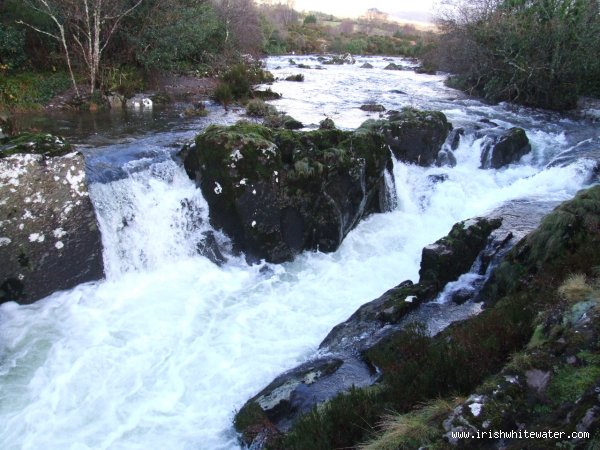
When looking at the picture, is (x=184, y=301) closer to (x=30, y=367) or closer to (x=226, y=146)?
(x=30, y=367)

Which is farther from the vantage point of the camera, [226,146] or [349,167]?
[349,167]

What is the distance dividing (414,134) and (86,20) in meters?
12.3

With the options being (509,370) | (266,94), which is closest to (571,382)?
(509,370)

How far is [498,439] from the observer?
119 inches

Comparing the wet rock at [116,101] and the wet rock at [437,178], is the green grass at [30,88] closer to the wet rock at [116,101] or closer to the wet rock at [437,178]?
the wet rock at [116,101]

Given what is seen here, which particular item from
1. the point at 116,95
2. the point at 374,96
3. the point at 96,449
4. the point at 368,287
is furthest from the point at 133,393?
the point at 374,96

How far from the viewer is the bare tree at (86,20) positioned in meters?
16.2

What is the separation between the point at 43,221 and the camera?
8.01 m

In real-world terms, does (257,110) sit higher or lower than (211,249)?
higher

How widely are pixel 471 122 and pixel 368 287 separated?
35.4 feet

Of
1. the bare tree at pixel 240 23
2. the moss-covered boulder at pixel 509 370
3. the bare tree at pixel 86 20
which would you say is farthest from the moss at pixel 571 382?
the bare tree at pixel 240 23

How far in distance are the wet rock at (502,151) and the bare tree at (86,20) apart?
1345cm

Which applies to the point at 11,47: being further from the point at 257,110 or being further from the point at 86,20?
the point at 257,110

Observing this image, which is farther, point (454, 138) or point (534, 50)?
point (534, 50)
